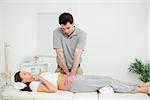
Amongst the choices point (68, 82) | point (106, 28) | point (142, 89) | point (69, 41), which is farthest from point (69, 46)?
point (106, 28)

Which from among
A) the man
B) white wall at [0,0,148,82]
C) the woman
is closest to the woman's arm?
the woman

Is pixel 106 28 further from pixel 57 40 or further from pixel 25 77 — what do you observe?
pixel 25 77

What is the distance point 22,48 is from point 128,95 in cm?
280

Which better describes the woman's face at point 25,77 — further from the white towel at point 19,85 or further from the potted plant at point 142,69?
the potted plant at point 142,69

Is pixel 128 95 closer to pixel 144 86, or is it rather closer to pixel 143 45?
pixel 144 86

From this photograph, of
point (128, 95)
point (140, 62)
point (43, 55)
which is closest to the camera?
point (128, 95)

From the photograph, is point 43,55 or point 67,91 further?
point 43,55

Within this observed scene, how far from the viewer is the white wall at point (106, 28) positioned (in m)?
4.68

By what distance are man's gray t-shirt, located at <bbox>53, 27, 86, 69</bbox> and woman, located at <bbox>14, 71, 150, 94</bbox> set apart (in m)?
0.30

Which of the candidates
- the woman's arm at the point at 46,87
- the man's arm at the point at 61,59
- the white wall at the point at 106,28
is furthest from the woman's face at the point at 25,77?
the white wall at the point at 106,28

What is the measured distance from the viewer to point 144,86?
268cm

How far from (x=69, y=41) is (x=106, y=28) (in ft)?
6.48

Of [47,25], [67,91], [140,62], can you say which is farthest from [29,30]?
[67,91]

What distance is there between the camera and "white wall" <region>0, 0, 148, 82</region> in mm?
4680
